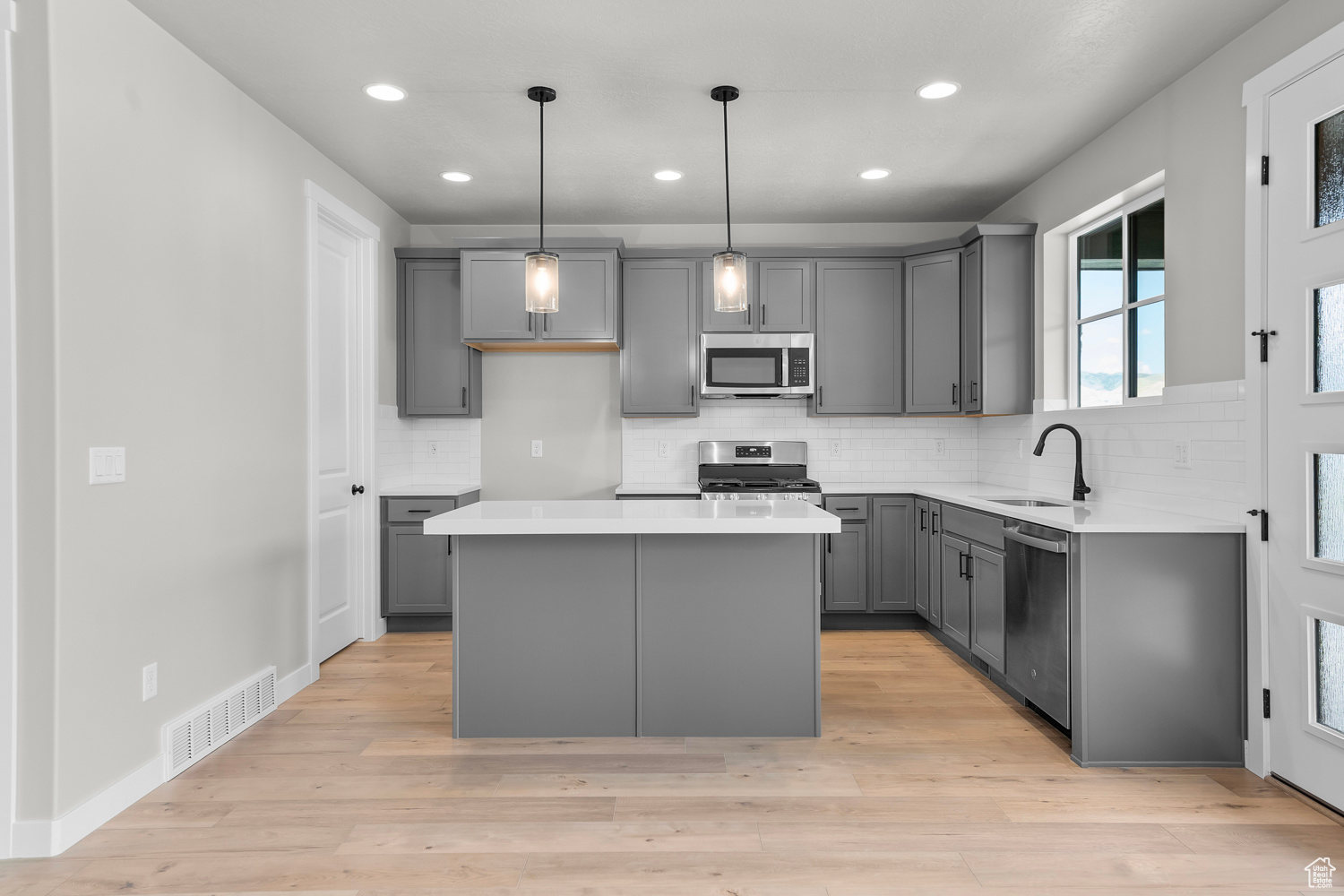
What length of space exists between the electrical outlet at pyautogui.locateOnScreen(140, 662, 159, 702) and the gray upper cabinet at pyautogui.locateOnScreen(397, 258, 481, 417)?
251 cm

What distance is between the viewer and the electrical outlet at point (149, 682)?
8.13 feet

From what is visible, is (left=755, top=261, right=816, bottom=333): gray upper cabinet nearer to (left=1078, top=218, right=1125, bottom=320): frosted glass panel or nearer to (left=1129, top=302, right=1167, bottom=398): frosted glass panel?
(left=1078, top=218, right=1125, bottom=320): frosted glass panel

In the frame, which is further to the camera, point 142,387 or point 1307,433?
point 142,387

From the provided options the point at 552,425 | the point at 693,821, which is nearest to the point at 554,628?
the point at 693,821

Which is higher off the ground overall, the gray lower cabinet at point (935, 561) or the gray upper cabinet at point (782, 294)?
the gray upper cabinet at point (782, 294)

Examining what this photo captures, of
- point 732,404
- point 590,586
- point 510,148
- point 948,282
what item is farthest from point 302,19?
point 948,282

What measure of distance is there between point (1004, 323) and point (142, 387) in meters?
4.14

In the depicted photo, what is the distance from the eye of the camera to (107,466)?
7.63 ft

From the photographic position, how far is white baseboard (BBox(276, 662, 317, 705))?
3387 millimetres

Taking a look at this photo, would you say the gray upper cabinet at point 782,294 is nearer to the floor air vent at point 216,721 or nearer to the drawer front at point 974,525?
the drawer front at point 974,525

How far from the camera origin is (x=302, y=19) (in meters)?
2.58

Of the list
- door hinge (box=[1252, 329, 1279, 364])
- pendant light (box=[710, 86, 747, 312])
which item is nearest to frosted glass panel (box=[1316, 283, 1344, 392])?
door hinge (box=[1252, 329, 1279, 364])

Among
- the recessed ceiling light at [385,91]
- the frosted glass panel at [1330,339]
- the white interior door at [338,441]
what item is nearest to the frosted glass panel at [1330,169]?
the frosted glass panel at [1330,339]

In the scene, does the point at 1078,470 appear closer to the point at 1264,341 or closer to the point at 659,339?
the point at 1264,341
